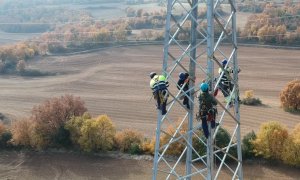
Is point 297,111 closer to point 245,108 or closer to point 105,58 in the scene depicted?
point 245,108

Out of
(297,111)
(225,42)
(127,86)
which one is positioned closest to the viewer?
(297,111)

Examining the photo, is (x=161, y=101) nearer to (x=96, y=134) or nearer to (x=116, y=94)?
(x=96, y=134)

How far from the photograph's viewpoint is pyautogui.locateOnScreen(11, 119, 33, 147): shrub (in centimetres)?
4188

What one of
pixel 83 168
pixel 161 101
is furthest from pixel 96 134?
pixel 161 101

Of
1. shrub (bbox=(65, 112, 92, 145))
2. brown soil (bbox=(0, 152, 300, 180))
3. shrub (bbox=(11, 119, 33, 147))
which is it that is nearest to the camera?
brown soil (bbox=(0, 152, 300, 180))

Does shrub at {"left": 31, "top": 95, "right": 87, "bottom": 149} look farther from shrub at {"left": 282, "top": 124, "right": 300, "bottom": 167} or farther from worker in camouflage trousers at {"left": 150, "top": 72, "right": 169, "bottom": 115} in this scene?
worker in camouflage trousers at {"left": 150, "top": 72, "right": 169, "bottom": 115}

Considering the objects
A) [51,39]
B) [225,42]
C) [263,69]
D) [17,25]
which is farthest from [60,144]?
[17,25]

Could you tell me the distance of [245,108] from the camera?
5022 centimetres

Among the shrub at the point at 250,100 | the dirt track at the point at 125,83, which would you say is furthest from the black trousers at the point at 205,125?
the shrub at the point at 250,100

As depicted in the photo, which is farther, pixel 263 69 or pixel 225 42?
pixel 225 42

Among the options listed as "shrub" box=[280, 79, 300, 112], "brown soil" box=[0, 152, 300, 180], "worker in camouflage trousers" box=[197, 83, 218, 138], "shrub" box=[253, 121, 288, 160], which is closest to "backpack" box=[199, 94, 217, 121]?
"worker in camouflage trousers" box=[197, 83, 218, 138]

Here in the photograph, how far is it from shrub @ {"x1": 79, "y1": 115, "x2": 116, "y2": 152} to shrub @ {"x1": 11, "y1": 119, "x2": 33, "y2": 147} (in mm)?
5672

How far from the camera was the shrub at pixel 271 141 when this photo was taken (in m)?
35.0

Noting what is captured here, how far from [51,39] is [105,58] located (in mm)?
17977
